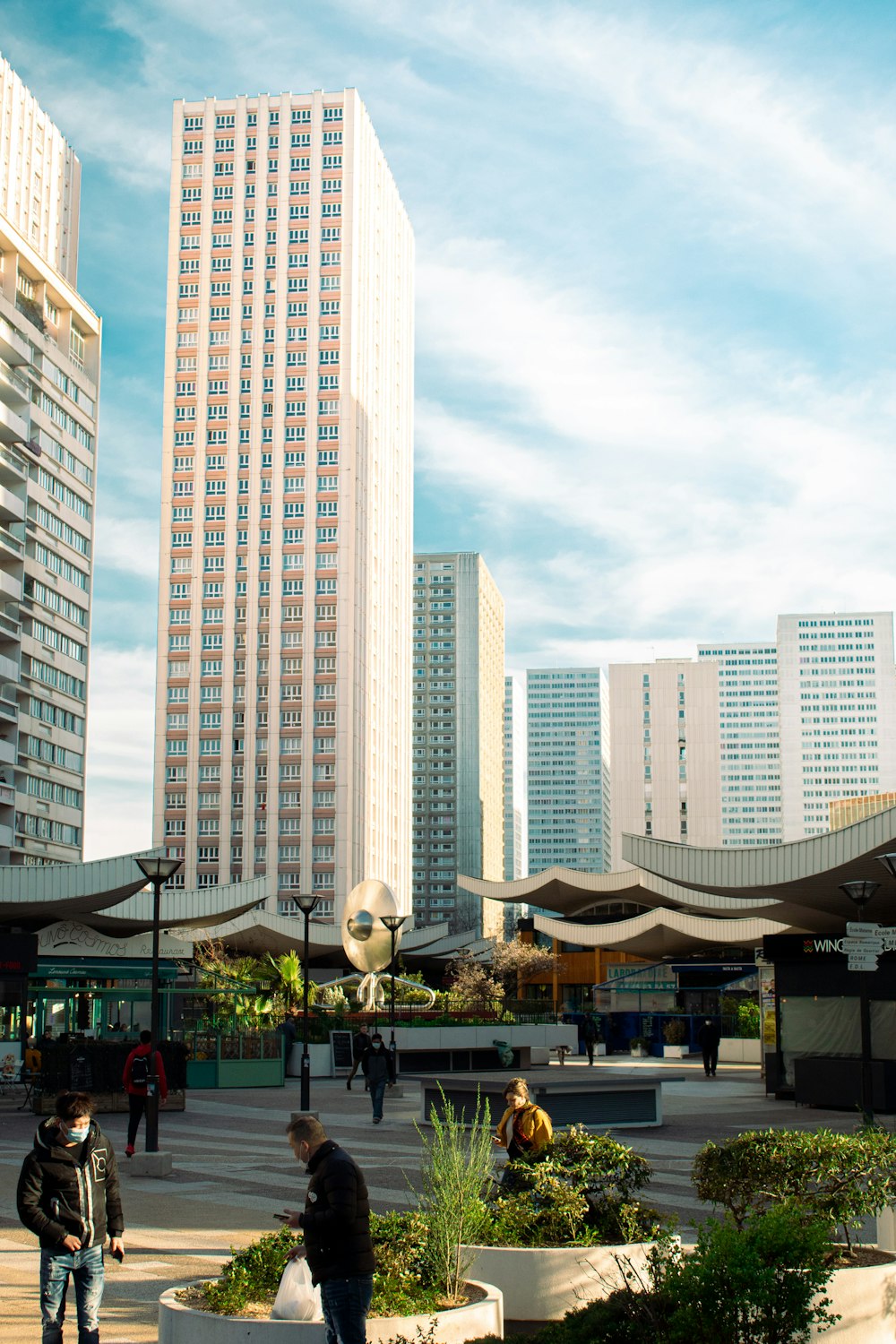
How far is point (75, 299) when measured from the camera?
8544cm

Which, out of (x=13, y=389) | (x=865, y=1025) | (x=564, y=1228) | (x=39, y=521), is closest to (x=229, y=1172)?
(x=865, y=1025)

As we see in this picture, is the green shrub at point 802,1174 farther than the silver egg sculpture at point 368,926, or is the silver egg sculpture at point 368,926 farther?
the silver egg sculpture at point 368,926

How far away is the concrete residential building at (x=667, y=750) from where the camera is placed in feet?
533

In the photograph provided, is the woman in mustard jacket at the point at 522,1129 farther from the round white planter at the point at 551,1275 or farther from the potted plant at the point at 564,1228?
the round white planter at the point at 551,1275

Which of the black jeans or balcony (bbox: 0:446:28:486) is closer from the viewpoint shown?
the black jeans

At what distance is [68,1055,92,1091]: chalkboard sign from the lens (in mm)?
27891

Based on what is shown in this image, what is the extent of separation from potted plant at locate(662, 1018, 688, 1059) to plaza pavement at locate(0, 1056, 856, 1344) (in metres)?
20.2

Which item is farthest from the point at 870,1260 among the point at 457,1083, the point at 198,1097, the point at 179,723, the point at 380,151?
the point at 380,151

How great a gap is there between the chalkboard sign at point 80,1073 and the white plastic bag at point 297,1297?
855 inches

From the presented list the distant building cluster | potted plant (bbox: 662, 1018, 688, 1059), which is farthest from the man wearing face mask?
the distant building cluster

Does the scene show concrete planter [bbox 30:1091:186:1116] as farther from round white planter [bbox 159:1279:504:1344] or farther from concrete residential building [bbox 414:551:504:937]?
concrete residential building [bbox 414:551:504:937]

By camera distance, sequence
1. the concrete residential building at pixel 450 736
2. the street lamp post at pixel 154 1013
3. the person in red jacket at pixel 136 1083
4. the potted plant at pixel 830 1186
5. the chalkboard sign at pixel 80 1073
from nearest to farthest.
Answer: the potted plant at pixel 830 1186 < the street lamp post at pixel 154 1013 < the person in red jacket at pixel 136 1083 < the chalkboard sign at pixel 80 1073 < the concrete residential building at pixel 450 736

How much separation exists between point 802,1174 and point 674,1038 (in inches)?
1890

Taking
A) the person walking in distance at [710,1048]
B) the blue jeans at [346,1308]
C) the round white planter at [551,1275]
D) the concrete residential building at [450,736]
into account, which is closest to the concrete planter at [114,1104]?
the person walking in distance at [710,1048]
